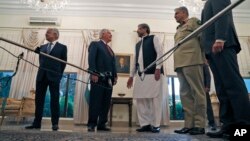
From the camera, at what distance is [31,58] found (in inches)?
210


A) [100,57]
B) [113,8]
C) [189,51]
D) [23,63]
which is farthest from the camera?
[113,8]

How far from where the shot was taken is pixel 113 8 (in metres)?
5.88

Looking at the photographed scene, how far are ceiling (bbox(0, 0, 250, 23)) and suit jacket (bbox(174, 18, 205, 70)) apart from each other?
3572 millimetres

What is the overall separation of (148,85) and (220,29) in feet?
4.07

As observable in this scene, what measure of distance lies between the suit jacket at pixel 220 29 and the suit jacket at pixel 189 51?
1.14ft

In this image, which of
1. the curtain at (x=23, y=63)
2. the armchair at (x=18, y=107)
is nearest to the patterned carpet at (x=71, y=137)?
the armchair at (x=18, y=107)

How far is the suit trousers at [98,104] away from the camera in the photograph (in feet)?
8.75

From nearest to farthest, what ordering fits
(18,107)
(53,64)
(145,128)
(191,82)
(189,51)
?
(191,82) → (189,51) → (145,128) → (53,64) → (18,107)

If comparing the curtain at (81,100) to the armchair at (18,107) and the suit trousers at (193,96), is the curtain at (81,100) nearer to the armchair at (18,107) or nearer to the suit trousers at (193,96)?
the armchair at (18,107)

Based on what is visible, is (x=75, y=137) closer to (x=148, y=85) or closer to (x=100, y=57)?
(x=148, y=85)

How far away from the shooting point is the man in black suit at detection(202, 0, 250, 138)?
1476 mm

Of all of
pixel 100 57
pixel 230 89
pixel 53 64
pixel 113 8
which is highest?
pixel 113 8

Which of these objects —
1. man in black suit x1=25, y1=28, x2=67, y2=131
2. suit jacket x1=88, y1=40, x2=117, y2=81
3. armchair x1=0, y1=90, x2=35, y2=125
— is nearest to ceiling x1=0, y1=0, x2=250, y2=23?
armchair x1=0, y1=90, x2=35, y2=125

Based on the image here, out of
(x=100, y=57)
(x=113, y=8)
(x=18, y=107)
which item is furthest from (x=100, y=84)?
(x=113, y=8)
